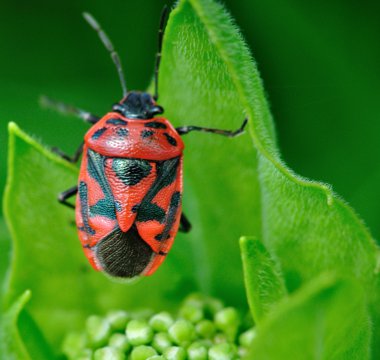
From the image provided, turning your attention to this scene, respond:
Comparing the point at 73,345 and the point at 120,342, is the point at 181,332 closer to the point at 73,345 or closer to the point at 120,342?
the point at 120,342

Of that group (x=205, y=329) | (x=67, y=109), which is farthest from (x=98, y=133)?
(x=205, y=329)

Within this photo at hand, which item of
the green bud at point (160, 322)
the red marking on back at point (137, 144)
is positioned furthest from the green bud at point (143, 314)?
the red marking on back at point (137, 144)

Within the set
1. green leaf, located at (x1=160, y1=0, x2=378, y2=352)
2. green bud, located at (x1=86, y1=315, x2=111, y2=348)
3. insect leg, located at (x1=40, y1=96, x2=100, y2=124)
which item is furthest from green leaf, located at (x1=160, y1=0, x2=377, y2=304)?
insect leg, located at (x1=40, y1=96, x2=100, y2=124)

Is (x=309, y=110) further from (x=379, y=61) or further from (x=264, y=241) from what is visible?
(x=264, y=241)

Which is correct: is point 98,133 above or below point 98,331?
above

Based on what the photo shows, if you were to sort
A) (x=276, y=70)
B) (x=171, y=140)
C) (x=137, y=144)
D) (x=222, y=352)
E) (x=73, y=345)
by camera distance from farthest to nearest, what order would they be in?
(x=276, y=70) → (x=137, y=144) → (x=171, y=140) → (x=73, y=345) → (x=222, y=352)

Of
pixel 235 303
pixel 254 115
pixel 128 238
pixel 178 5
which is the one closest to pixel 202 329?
pixel 235 303

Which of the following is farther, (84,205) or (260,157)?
(84,205)
